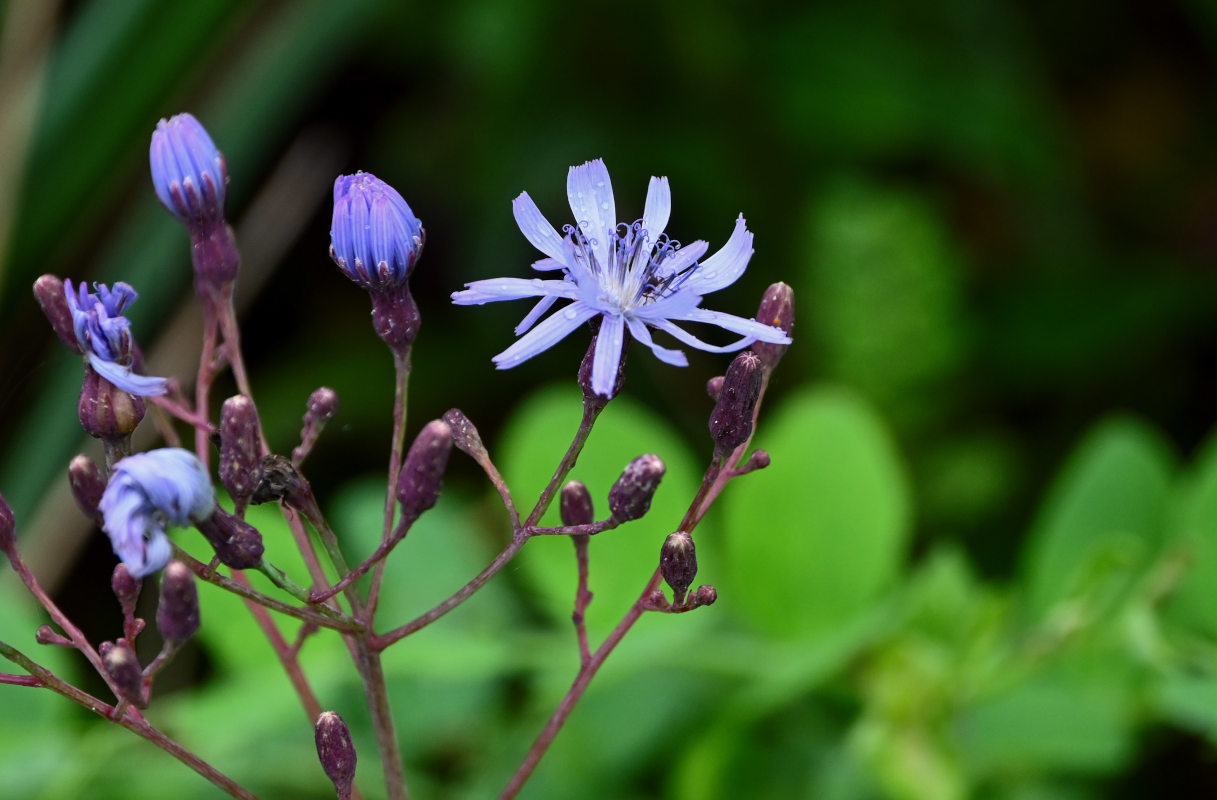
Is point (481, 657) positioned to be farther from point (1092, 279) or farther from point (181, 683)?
point (1092, 279)

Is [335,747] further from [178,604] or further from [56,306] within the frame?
[56,306]

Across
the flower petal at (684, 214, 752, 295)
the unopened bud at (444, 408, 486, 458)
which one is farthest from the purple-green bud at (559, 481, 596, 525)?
the flower petal at (684, 214, 752, 295)

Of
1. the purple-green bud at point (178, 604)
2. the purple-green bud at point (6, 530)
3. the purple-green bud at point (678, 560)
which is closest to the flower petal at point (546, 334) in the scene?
the purple-green bud at point (678, 560)

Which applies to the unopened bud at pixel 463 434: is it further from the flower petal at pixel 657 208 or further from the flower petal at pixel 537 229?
the flower petal at pixel 657 208

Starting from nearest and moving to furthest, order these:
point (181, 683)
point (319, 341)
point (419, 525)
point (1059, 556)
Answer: point (1059, 556) → point (419, 525) → point (181, 683) → point (319, 341)

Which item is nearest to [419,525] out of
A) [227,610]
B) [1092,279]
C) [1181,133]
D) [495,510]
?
[227,610]

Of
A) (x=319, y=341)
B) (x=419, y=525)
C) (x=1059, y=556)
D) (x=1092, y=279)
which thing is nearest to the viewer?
(x=1059, y=556)
